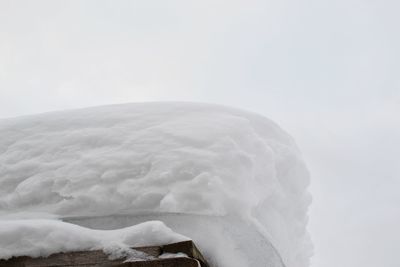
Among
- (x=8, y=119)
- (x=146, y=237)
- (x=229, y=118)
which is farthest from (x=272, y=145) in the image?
(x=8, y=119)

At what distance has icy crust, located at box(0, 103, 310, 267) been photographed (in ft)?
7.81

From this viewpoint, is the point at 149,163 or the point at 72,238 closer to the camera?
the point at 72,238

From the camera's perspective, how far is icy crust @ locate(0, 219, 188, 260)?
2111 millimetres

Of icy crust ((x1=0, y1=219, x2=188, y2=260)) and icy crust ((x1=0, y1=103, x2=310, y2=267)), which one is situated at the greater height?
icy crust ((x1=0, y1=103, x2=310, y2=267))

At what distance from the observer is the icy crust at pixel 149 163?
238 centimetres

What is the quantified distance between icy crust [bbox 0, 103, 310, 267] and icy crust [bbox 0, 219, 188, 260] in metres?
0.19

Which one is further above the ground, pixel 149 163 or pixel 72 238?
pixel 149 163

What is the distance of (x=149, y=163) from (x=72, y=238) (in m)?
0.60

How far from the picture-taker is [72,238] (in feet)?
7.11

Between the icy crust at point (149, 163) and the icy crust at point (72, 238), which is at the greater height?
the icy crust at point (149, 163)

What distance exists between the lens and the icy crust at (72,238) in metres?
2.11

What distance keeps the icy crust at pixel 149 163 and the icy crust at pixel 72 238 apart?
19 cm

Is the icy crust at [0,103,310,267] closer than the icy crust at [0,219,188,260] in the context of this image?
No

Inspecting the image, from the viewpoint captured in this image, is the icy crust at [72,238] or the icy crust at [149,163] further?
the icy crust at [149,163]
